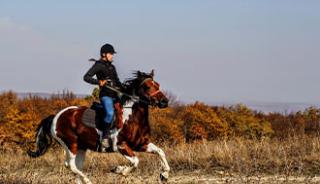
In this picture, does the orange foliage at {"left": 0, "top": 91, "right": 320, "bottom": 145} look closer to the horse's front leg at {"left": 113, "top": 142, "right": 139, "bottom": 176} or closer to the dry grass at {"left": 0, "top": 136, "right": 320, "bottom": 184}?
the dry grass at {"left": 0, "top": 136, "right": 320, "bottom": 184}

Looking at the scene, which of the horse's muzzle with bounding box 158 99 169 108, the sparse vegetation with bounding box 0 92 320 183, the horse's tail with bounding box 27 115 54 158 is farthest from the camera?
the horse's tail with bounding box 27 115 54 158

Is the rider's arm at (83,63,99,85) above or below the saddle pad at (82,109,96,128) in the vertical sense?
above

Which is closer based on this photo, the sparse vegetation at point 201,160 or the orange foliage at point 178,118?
the sparse vegetation at point 201,160

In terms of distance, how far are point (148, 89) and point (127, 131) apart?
3.01 feet

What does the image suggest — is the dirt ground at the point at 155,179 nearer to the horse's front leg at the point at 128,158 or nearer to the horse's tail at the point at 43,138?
the horse's front leg at the point at 128,158

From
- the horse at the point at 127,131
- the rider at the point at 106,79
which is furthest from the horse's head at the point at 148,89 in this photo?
the rider at the point at 106,79

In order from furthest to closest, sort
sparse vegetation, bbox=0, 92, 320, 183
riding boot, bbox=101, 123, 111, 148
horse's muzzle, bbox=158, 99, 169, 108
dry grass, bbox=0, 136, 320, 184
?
dry grass, bbox=0, 136, 320, 184
sparse vegetation, bbox=0, 92, 320, 183
horse's muzzle, bbox=158, 99, 169, 108
riding boot, bbox=101, 123, 111, 148

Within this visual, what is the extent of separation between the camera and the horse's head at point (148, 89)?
10398 millimetres

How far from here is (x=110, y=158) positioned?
1638 cm

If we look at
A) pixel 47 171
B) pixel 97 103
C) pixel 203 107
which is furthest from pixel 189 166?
pixel 203 107

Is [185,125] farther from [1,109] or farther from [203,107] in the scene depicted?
[1,109]

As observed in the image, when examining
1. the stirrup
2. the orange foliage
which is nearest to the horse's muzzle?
the stirrup

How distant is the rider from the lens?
1018 cm

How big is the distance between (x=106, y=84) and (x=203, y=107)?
8509cm
